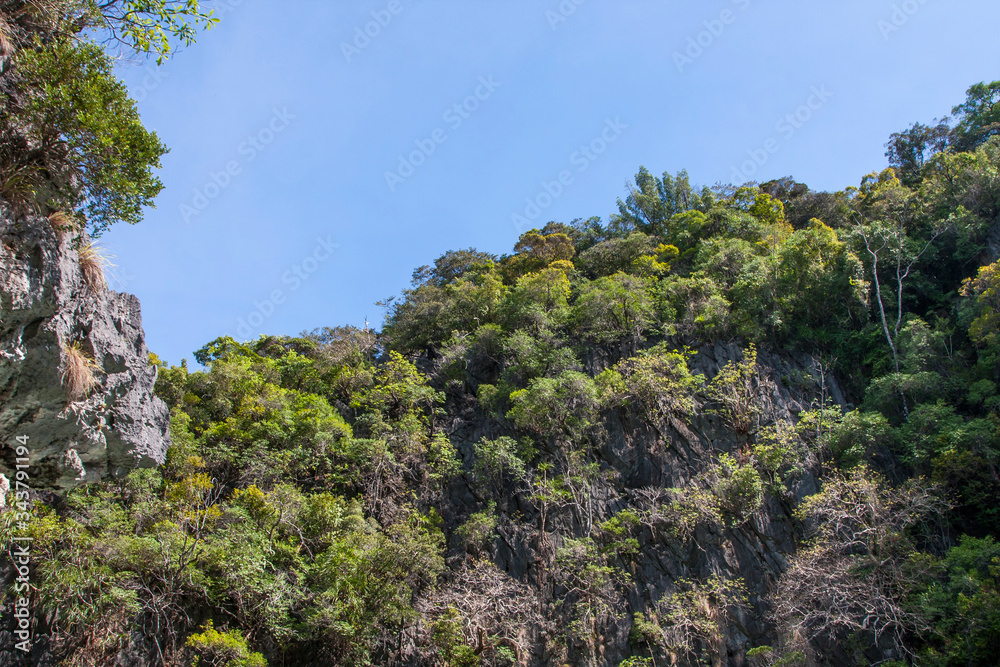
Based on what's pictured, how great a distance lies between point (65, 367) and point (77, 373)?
138mm

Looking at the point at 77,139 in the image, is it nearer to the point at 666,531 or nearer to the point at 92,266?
the point at 92,266

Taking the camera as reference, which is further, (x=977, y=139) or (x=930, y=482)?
(x=977, y=139)

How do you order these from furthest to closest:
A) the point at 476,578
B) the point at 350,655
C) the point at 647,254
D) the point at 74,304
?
the point at 647,254 → the point at 476,578 → the point at 350,655 → the point at 74,304

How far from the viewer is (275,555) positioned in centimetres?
1293

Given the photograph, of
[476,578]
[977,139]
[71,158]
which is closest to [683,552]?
[476,578]

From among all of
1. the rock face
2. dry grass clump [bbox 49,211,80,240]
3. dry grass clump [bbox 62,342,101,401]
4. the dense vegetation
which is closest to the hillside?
the dense vegetation

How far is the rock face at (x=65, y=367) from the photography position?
20.7 ft

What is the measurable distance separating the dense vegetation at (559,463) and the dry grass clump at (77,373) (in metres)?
1.72

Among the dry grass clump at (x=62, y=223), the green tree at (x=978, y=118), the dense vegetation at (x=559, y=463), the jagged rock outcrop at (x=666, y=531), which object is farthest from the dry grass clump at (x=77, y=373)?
the green tree at (x=978, y=118)

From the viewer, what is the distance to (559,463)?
16656mm

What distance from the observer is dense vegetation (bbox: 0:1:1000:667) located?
10.7 meters

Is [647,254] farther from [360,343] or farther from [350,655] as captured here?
[350,655]

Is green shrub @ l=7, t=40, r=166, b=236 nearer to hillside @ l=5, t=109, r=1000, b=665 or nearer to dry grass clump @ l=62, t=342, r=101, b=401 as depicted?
dry grass clump @ l=62, t=342, r=101, b=401

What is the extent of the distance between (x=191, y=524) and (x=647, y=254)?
57.8ft
